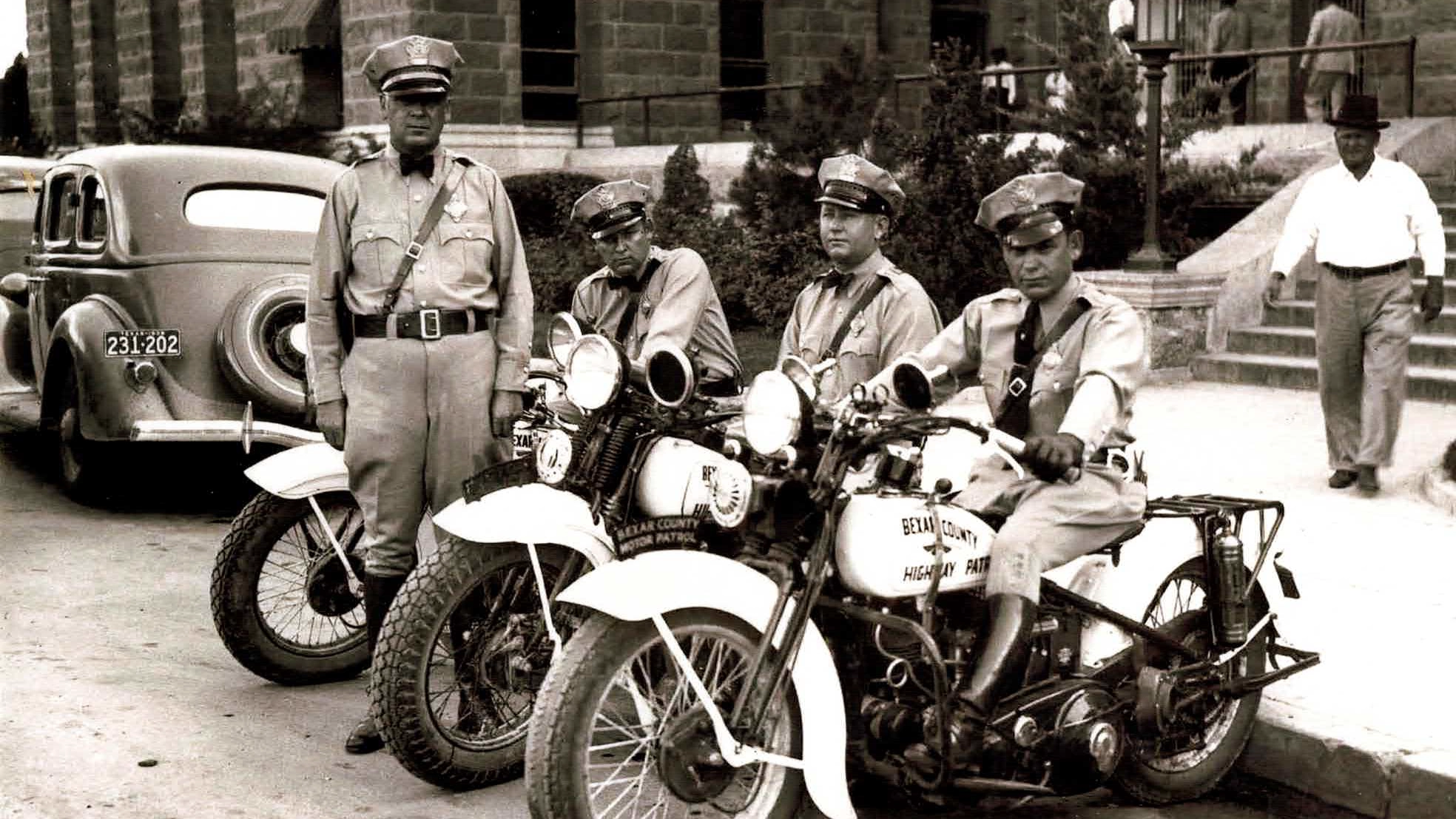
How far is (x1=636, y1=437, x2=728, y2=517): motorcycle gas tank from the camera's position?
511cm

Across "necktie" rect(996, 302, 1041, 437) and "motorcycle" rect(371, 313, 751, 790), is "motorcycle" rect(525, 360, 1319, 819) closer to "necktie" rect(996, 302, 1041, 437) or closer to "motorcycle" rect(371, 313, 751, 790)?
"necktie" rect(996, 302, 1041, 437)

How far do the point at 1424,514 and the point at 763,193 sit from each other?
7719 millimetres

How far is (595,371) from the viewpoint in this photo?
496 cm

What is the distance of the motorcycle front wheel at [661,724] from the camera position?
4230mm

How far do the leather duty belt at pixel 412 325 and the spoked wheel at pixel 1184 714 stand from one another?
91.6 inches

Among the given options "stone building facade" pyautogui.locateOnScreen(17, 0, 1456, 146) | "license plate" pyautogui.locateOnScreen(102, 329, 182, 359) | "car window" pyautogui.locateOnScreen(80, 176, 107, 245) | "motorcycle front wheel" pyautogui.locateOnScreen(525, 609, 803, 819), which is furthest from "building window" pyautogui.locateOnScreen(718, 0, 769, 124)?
"motorcycle front wheel" pyautogui.locateOnScreen(525, 609, 803, 819)

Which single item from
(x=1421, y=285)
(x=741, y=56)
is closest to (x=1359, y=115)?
(x=1421, y=285)

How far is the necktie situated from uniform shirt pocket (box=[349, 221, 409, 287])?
195 cm

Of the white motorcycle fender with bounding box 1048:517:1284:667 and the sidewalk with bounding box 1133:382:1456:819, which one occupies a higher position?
the white motorcycle fender with bounding box 1048:517:1284:667

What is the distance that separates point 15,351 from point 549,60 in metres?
14.3

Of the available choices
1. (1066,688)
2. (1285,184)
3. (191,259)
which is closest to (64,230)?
(191,259)

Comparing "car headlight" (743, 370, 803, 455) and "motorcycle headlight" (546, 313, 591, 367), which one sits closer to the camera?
"car headlight" (743, 370, 803, 455)

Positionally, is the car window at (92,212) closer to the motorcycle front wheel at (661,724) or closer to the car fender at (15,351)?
the car fender at (15,351)

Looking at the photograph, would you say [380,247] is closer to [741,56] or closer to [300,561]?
[300,561]
